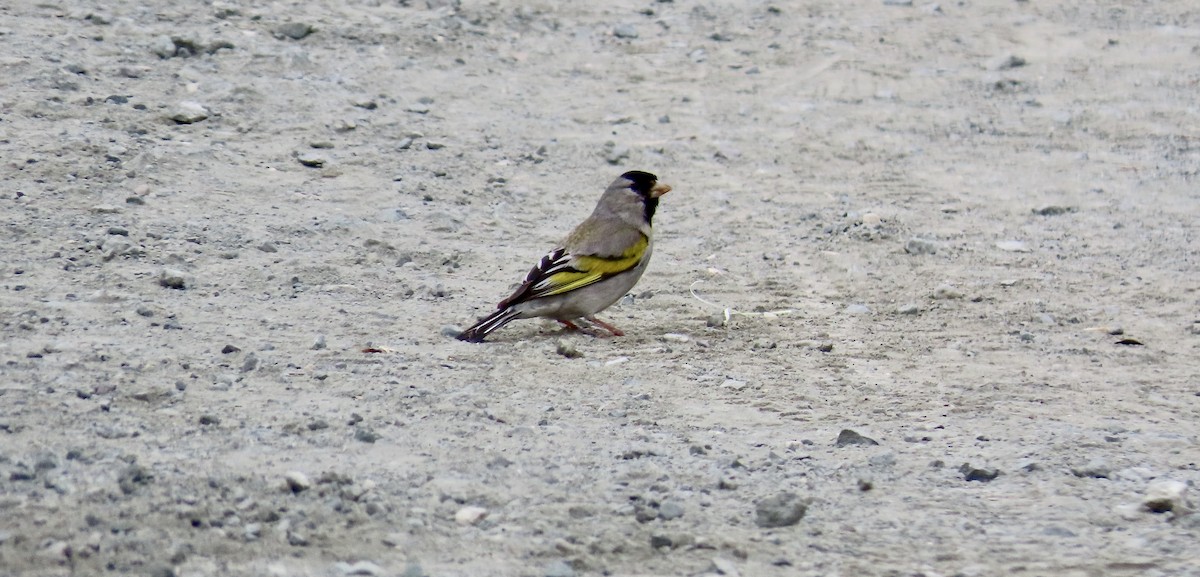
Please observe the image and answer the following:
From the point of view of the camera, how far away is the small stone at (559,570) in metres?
4.64

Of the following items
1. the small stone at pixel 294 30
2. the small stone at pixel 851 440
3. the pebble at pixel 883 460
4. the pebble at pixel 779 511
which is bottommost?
the small stone at pixel 294 30

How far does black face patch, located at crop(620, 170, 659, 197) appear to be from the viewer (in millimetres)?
8234

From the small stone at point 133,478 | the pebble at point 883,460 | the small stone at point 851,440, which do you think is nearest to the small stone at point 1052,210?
the small stone at point 851,440

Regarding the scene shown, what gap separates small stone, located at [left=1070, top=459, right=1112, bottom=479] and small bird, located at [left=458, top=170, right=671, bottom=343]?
2.48 metres

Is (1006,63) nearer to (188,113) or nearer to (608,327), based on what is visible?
(608,327)

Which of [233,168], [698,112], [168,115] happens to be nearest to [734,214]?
[698,112]

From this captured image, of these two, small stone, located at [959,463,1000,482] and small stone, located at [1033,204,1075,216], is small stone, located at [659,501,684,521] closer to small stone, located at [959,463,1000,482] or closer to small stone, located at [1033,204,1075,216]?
small stone, located at [959,463,1000,482]

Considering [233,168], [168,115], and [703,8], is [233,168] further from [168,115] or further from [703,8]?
[703,8]

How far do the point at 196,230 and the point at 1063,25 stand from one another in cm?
Result: 790

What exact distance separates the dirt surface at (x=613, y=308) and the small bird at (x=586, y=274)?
6.1 inches

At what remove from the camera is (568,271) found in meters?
7.54

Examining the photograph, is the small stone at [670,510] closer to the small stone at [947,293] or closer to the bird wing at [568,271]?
the bird wing at [568,271]

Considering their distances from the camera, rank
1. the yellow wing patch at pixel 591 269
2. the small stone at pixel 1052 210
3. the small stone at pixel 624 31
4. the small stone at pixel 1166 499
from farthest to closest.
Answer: the small stone at pixel 624 31, the small stone at pixel 1052 210, the yellow wing patch at pixel 591 269, the small stone at pixel 1166 499

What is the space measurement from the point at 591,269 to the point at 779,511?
2648 mm
